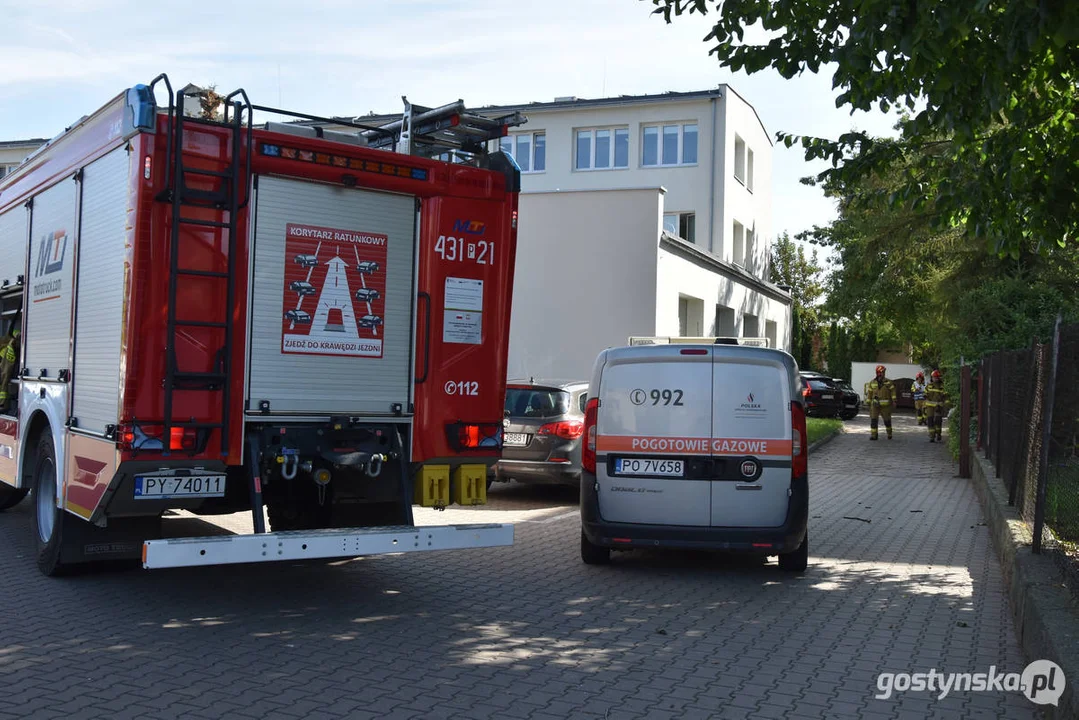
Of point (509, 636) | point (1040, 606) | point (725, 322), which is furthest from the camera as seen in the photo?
point (725, 322)

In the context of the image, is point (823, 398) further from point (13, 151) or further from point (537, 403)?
point (13, 151)

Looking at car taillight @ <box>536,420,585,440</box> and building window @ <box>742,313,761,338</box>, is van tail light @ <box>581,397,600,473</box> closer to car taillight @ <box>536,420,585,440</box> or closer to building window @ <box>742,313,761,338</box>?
car taillight @ <box>536,420,585,440</box>

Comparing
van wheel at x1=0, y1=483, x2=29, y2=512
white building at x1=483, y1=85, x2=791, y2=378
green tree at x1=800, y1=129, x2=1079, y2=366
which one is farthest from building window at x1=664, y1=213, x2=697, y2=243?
van wheel at x1=0, y1=483, x2=29, y2=512

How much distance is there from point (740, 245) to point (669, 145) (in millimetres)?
4972

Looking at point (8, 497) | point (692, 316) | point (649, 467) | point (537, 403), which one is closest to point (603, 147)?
point (692, 316)

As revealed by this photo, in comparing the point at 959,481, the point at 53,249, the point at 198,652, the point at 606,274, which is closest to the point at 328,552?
the point at 198,652

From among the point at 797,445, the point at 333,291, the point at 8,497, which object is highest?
the point at 333,291

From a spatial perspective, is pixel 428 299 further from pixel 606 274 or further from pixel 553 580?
pixel 606 274

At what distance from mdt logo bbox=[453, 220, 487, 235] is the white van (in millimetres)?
1722

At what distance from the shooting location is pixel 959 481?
58.0 feet

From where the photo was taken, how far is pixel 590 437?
8.76 metres

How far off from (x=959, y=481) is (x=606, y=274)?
8496 mm

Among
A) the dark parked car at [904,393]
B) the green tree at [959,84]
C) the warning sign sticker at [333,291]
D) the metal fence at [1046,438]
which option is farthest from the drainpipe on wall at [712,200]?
the warning sign sticker at [333,291]

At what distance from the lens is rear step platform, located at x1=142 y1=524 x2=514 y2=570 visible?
5996 millimetres
